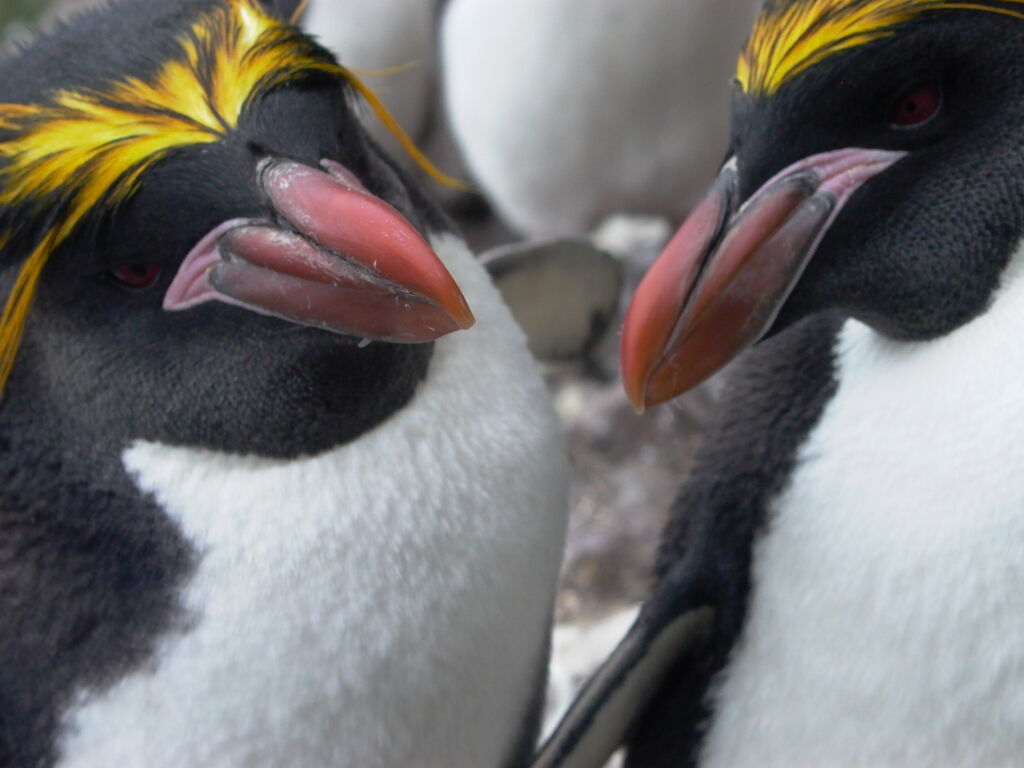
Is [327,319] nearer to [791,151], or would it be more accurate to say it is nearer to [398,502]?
[398,502]

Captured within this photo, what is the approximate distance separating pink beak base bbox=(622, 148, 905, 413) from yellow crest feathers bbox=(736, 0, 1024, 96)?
80 millimetres

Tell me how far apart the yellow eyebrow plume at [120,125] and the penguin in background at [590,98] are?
5.84 ft

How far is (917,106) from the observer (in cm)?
101

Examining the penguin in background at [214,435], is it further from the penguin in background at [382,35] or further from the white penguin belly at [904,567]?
the penguin in background at [382,35]

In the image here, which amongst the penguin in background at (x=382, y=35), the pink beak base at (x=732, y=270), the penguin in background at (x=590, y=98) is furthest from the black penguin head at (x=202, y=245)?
the penguin in background at (x=382, y=35)

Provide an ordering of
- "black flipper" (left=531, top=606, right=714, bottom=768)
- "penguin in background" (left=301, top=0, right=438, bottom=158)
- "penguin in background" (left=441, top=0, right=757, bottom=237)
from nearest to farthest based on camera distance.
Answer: "black flipper" (left=531, top=606, right=714, bottom=768) < "penguin in background" (left=441, top=0, right=757, bottom=237) < "penguin in background" (left=301, top=0, right=438, bottom=158)

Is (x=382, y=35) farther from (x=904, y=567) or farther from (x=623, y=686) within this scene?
(x=904, y=567)

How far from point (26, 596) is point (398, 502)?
1.10 ft

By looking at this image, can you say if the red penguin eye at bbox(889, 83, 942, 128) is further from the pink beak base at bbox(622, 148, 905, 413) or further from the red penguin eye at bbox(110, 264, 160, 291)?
the red penguin eye at bbox(110, 264, 160, 291)

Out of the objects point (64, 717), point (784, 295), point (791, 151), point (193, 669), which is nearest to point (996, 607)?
point (784, 295)

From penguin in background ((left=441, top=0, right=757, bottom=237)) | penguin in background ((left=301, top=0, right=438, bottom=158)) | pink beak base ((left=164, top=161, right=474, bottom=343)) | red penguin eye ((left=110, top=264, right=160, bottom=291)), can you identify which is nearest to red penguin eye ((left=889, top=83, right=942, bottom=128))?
pink beak base ((left=164, top=161, right=474, bottom=343))

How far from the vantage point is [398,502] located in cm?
110

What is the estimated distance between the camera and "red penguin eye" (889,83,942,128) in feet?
3.28

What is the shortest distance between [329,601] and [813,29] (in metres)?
0.63
